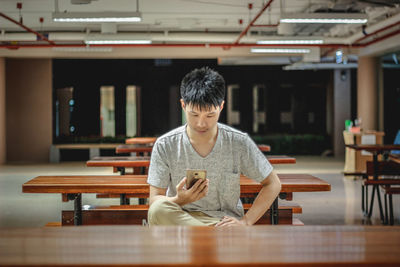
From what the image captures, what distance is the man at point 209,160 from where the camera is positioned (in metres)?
2.06

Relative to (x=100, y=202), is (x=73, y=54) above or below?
above

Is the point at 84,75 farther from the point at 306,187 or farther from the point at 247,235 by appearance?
the point at 247,235

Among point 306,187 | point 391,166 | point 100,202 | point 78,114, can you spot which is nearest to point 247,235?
point 306,187

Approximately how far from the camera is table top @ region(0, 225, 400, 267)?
1.14m

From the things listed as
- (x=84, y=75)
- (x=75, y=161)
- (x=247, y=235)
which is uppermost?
(x=84, y=75)

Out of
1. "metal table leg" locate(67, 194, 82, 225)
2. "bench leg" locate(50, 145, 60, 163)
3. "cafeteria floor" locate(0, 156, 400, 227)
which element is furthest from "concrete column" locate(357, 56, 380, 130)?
"metal table leg" locate(67, 194, 82, 225)

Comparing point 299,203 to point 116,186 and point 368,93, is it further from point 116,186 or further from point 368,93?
point 368,93

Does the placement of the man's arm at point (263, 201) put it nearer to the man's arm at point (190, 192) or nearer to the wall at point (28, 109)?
the man's arm at point (190, 192)

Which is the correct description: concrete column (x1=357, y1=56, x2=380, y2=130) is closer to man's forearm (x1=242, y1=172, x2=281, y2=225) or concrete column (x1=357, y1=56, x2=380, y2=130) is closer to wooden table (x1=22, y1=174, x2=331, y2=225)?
wooden table (x1=22, y1=174, x2=331, y2=225)

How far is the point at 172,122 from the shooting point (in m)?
14.8

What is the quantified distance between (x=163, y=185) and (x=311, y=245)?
3.04 feet

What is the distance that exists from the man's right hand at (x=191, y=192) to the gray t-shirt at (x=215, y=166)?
0.54ft

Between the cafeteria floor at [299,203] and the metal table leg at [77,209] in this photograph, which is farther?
the cafeteria floor at [299,203]

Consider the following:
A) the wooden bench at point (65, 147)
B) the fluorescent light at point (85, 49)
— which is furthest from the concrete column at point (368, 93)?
the wooden bench at point (65, 147)
